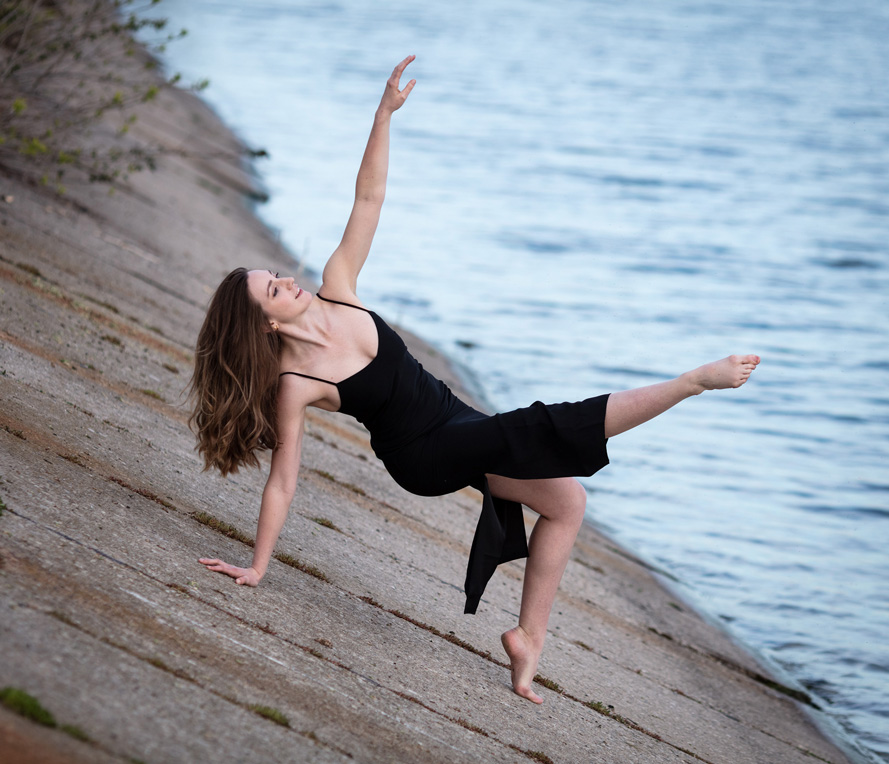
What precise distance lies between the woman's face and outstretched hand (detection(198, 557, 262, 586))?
Result: 101cm

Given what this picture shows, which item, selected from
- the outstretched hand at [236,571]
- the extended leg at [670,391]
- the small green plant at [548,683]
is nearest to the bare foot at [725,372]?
the extended leg at [670,391]

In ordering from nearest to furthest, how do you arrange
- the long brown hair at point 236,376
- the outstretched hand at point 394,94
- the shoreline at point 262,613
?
the shoreline at point 262,613, the long brown hair at point 236,376, the outstretched hand at point 394,94

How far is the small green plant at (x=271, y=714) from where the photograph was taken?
3.42m

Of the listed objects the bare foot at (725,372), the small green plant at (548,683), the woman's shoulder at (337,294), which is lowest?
the small green plant at (548,683)

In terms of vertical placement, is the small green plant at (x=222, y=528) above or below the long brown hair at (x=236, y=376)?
below

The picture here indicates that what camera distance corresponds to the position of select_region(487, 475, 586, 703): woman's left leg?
4164 mm

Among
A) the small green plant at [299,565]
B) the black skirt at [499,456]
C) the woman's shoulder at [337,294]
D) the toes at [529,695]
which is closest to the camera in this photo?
the black skirt at [499,456]

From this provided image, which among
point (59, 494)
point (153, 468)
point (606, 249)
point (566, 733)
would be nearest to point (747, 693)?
point (566, 733)

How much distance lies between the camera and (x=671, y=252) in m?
20.5

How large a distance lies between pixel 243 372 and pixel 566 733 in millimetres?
1922

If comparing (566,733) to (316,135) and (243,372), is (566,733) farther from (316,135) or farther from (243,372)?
(316,135)

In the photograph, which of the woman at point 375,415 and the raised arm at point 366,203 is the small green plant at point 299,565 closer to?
the woman at point 375,415

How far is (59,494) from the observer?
172 inches

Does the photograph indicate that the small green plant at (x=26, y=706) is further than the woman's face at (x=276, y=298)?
No
